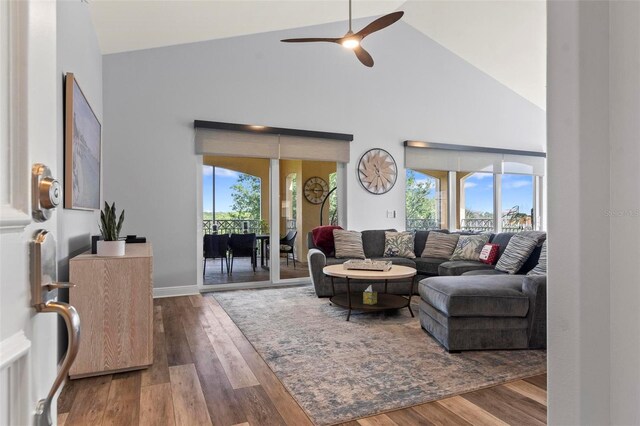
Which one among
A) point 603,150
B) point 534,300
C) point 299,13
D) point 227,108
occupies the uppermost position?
point 299,13

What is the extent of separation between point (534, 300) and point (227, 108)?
14.5 ft

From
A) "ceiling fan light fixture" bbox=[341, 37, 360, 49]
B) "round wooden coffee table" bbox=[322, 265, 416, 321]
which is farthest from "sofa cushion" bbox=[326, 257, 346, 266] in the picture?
"ceiling fan light fixture" bbox=[341, 37, 360, 49]

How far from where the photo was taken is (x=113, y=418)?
1998mm

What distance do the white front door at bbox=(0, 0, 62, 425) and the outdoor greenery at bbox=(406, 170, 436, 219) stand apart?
6.40 meters

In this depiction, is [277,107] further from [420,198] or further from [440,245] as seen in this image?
[440,245]

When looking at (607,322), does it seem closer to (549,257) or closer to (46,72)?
(549,257)

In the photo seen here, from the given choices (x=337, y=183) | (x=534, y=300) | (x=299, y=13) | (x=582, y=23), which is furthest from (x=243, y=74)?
(x=582, y=23)

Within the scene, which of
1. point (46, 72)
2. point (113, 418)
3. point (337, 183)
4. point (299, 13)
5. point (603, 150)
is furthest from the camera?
point (337, 183)

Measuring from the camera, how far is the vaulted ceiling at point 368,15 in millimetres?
4016

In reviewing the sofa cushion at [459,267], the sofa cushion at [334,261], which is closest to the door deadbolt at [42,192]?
the sofa cushion at [334,261]

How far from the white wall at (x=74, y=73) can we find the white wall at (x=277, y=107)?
72 cm

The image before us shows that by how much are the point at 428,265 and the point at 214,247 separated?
3046 millimetres

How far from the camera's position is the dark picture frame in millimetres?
2615

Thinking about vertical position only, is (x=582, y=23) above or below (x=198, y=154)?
below
